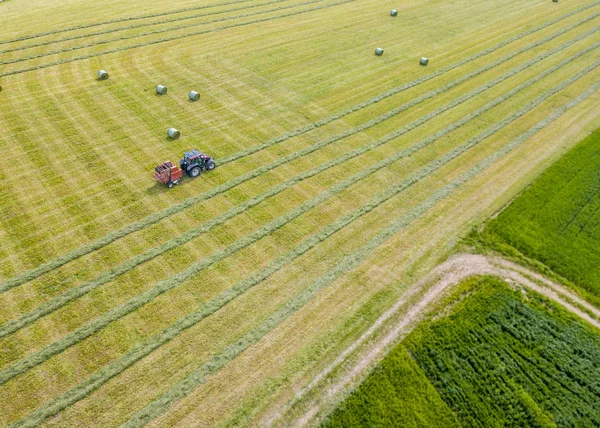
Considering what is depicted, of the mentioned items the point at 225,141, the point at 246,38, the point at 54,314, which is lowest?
the point at 54,314

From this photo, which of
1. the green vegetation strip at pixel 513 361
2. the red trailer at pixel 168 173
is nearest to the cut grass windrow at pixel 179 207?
the red trailer at pixel 168 173

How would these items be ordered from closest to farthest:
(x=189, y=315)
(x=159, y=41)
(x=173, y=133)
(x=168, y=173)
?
(x=189, y=315) < (x=168, y=173) < (x=173, y=133) < (x=159, y=41)

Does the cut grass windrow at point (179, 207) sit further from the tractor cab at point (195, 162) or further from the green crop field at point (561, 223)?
the green crop field at point (561, 223)

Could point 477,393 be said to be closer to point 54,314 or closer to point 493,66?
point 54,314

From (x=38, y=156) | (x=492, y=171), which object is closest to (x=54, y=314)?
(x=38, y=156)

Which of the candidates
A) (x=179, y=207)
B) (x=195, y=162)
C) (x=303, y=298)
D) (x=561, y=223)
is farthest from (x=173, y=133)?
(x=561, y=223)

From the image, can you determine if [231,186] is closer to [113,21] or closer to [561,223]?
[561,223]
